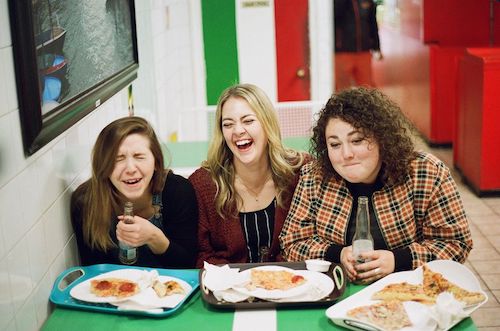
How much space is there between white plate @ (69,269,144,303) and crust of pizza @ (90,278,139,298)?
0.7 inches

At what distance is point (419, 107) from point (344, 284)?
5611 mm

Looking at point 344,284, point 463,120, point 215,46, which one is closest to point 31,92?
point 344,284

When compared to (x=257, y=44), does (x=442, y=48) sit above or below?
below

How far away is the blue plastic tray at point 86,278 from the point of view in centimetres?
194

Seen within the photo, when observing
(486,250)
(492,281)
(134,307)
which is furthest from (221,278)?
(486,250)

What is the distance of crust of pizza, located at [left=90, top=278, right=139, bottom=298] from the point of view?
1.99m

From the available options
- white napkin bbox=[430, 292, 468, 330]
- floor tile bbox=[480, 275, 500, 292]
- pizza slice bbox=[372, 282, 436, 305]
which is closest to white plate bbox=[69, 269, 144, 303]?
pizza slice bbox=[372, 282, 436, 305]

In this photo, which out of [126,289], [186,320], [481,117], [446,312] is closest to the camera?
[446,312]

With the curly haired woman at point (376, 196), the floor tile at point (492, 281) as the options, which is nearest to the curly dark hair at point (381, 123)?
the curly haired woman at point (376, 196)

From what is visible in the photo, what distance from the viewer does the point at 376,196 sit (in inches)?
88.4

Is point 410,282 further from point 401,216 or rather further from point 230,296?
point 230,296

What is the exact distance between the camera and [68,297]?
81.0 inches

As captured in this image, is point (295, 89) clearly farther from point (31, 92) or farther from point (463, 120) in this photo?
point (31, 92)

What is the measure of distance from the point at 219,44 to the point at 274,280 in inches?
140
